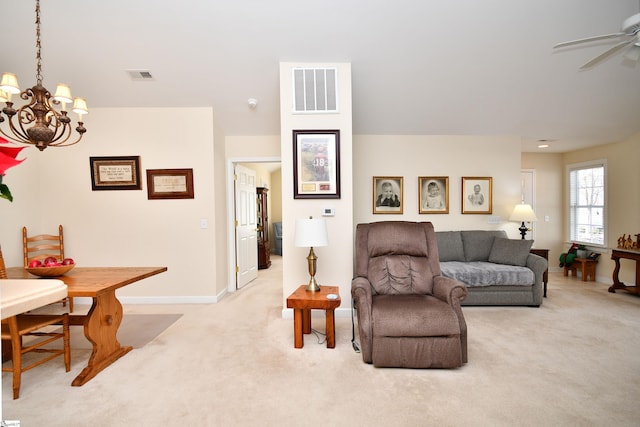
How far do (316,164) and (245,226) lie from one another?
2.25 metres

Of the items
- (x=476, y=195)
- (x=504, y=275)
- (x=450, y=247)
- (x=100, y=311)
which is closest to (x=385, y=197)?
(x=450, y=247)

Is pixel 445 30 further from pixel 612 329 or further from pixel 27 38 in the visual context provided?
pixel 27 38

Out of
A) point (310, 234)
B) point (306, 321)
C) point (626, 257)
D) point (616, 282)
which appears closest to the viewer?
point (310, 234)

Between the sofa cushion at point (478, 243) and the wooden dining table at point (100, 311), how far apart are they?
4.09 metres

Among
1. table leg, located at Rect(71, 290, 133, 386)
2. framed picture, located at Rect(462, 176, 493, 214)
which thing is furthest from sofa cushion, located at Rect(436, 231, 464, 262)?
table leg, located at Rect(71, 290, 133, 386)

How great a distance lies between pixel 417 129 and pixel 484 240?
1.91 m

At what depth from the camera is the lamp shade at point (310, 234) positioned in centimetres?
306

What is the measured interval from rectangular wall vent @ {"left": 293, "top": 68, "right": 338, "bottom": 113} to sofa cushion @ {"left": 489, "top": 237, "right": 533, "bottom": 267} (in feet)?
9.78

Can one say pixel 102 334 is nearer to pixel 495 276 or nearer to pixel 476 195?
pixel 495 276

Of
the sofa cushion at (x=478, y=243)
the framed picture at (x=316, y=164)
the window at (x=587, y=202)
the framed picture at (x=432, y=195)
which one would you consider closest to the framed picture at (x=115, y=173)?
the framed picture at (x=316, y=164)

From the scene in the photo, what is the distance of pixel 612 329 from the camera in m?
3.41

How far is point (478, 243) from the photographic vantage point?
4.97 m

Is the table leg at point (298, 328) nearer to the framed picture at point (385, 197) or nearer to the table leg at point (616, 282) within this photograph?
the framed picture at point (385, 197)

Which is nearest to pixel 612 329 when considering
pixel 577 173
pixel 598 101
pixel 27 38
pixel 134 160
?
pixel 598 101
